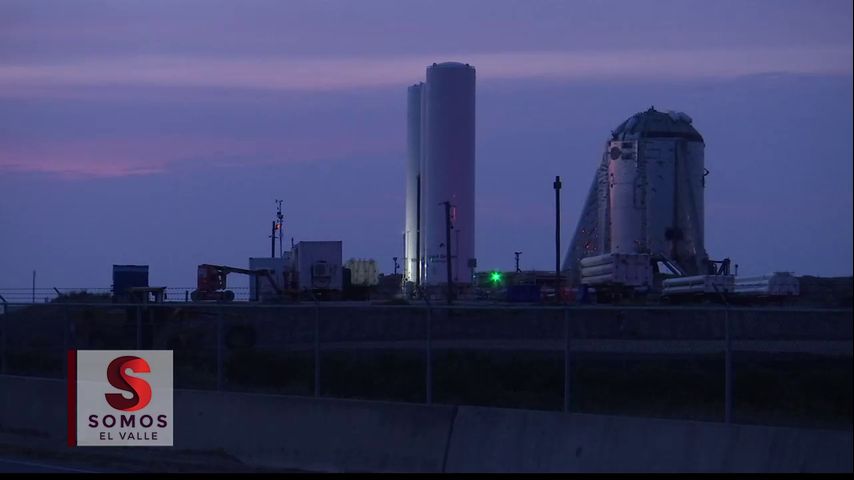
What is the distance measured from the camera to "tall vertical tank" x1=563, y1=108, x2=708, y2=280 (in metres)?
52.3

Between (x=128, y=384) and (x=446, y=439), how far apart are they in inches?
220

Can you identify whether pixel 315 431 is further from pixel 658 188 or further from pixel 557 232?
pixel 658 188

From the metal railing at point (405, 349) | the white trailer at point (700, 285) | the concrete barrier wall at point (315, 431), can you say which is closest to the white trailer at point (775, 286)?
the white trailer at point (700, 285)

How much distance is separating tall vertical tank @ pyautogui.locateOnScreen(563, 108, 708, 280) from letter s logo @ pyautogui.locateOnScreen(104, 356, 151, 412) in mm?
38068

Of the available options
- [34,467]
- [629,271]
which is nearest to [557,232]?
[629,271]

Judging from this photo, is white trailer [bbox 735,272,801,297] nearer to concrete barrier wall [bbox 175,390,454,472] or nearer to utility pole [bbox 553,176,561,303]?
utility pole [bbox 553,176,561,303]

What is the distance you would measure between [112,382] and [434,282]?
44.5 meters

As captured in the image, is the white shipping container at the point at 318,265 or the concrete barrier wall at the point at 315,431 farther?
the white shipping container at the point at 318,265

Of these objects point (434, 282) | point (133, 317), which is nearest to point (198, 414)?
point (133, 317)

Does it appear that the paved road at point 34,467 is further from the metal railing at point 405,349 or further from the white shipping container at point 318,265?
the white shipping container at point 318,265

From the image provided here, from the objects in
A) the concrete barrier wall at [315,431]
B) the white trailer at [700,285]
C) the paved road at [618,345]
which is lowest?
the concrete barrier wall at [315,431]

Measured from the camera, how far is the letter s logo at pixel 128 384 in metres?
17.0

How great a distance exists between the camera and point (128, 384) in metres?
17.1

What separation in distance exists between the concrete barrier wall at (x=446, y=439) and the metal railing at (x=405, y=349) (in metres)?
0.71
